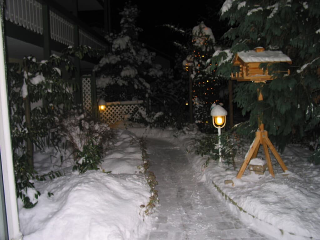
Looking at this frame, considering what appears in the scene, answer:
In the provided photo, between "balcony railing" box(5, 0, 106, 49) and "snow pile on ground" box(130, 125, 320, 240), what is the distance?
3.97 metres

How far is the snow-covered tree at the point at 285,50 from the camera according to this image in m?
4.98

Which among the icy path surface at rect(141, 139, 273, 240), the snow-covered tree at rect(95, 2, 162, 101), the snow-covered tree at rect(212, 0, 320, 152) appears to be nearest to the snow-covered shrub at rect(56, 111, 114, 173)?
the icy path surface at rect(141, 139, 273, 240)

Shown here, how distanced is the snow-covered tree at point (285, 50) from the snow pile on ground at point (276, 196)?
1.00 m

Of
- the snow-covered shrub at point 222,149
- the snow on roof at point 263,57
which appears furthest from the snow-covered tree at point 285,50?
the snow-covered shrub at point 222,149

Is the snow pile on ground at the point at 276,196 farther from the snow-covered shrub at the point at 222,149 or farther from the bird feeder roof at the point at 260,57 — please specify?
the bird feeder roof at the point at 260,57

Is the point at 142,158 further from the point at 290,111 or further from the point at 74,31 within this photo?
the point at 74,31

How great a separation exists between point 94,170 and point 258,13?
4005 mm

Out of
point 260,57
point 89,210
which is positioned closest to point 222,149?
point 260,57

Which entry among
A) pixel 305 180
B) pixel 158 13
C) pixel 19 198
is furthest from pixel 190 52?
pixel 158 13

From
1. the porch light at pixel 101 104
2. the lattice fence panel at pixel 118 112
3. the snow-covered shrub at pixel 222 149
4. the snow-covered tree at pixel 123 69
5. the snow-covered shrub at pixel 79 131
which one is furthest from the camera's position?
the snow-covered tree at pixel 123 69

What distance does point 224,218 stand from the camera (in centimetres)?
409

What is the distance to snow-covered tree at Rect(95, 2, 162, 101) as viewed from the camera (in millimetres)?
13500

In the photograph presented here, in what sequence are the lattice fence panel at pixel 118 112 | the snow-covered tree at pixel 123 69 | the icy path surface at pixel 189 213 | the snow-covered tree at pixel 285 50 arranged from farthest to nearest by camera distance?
the snow-covered tree at pixel 123 69 < the lattice fence panel at pixel 118 112 < the snow-covered tree at pixel 285 50 < the icy path surface at pixel 189 213

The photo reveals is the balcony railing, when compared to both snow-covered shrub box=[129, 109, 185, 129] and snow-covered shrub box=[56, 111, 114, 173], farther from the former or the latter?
snow-covered shrub box=[129, 109, 185, 129]
